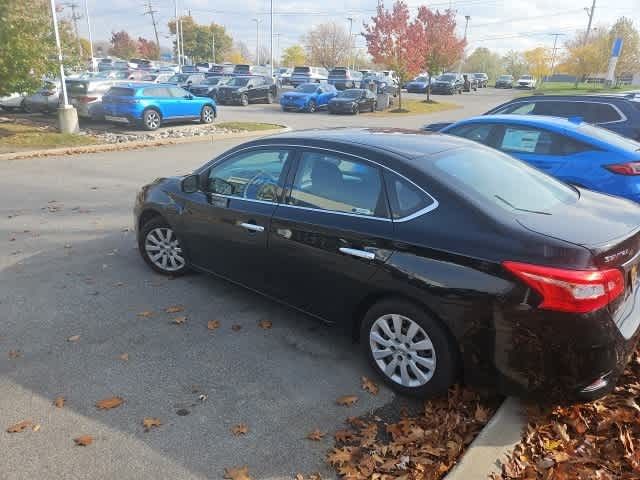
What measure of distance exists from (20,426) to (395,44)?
95.5 ft

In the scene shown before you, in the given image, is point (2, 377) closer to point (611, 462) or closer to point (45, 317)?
point (45, 317)

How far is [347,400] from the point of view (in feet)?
11.0

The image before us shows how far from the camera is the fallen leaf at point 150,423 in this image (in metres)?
3.06

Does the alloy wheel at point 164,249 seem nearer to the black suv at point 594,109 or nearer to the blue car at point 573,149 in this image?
the blue car at point 573,149

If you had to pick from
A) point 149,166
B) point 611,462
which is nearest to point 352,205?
point 611,462

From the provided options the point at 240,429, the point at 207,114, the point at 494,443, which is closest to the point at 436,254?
the point at 494,443

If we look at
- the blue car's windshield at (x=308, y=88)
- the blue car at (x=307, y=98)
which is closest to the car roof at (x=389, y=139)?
the blue car at (x=307, y=98)

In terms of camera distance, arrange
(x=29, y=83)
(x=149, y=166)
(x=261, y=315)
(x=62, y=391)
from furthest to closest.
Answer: (x=29, y=83), (x=149, y=166), (x=261, y=315), (x=62, y=391)

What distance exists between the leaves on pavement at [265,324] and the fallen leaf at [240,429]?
1.25 m

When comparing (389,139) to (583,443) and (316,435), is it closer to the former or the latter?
(316,435)

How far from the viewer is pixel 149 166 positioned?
458 inches

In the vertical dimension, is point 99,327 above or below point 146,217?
below

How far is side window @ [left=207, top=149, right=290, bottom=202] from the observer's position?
410 cm

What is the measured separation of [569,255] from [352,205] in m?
1.43
